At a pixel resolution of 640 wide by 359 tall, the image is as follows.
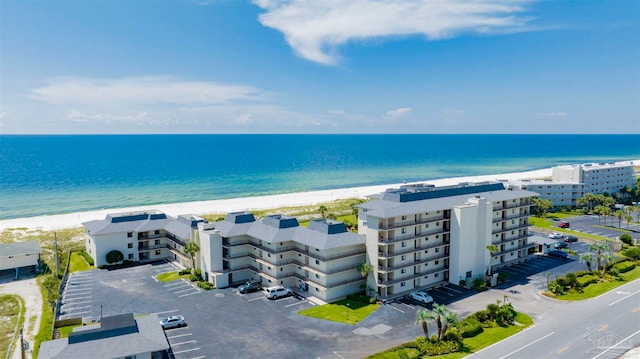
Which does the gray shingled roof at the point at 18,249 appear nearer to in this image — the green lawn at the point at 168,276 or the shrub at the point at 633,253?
the green lawn at the point at 168,276

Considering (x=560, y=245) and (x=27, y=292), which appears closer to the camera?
(x=27, y=292)

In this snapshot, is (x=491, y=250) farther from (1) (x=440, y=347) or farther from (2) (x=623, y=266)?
(1) (x=440, y=347)

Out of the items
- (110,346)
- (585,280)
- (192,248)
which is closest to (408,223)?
(585,280)

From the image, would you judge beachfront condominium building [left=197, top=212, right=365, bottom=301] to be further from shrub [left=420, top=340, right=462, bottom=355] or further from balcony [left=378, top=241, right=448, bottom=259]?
shrub [left=420, top=340, right=462, bottom=355]

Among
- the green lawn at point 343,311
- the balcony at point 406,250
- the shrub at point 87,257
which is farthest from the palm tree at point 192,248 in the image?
the balcony at point 406,250

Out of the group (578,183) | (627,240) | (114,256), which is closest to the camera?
(114,256)

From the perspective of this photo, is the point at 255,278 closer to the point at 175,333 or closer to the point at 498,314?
the point at 175,333

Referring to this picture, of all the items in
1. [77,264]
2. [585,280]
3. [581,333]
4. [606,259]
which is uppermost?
→ [606,259]
